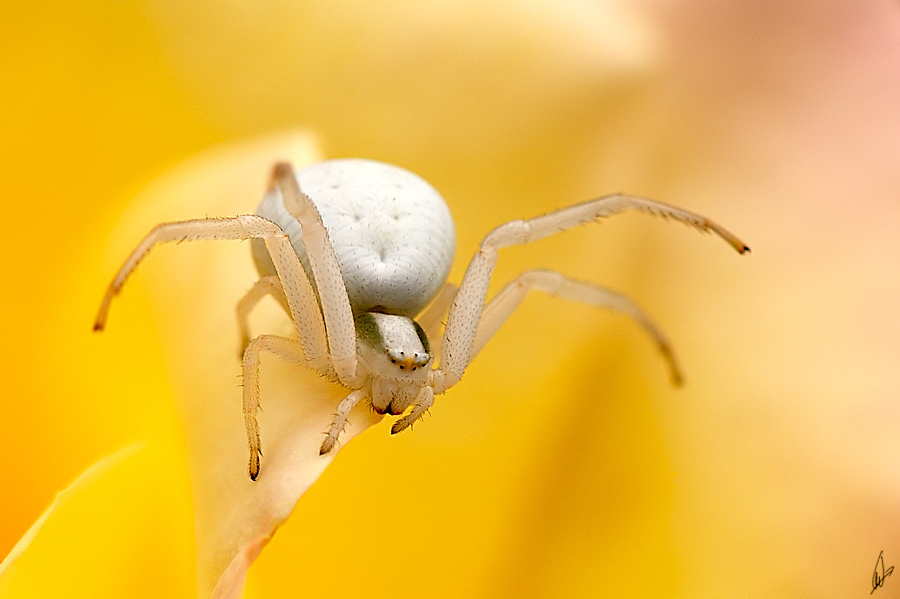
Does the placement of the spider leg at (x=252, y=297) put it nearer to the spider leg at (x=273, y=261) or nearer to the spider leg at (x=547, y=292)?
the spider leg at (x=273, y=261)

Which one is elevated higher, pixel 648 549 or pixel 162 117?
pixel 162 117

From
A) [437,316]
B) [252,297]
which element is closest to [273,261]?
[252,297]

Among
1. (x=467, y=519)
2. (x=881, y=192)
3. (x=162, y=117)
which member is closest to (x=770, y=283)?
(x=881, y=192)

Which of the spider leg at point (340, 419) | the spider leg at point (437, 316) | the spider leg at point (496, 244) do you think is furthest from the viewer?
the spider leg at point (437, 316)

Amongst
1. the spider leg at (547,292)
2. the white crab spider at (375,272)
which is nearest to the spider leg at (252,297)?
the white crab spider at (375,272)

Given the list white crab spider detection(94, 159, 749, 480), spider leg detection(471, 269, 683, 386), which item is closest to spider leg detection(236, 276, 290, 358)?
white crab spider detection(94, 159, 749, 480)

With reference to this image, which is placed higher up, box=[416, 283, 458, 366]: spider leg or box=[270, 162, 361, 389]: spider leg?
box=[270, 162, 361, 389]: spider leg

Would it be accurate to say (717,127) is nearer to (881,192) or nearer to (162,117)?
(881,192)

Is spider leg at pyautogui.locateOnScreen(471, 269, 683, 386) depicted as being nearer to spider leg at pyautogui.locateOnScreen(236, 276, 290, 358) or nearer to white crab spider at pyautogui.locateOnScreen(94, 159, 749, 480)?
white crab spider at pyautogui.locateOnScreen(94, 159, 749, 480)
